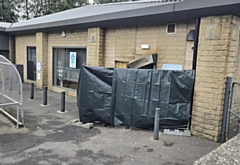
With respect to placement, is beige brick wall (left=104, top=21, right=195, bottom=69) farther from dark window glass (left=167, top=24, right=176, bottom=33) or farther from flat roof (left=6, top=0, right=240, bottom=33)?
flat roof (left=6, top=0, right=240, bottom=33)

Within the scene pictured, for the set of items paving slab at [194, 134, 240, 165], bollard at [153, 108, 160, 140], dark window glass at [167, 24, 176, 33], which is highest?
dark window glass at [167, 24, 176, 33]

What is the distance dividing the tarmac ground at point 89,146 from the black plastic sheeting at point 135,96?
1.21 feet

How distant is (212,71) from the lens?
5156 millimetres

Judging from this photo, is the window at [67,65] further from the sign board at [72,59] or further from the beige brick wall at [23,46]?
the beige brick wall at [23,46]

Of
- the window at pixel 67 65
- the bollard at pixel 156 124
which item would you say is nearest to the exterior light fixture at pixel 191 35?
A: the bollard at pixel 156 124

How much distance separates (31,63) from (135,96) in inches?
374

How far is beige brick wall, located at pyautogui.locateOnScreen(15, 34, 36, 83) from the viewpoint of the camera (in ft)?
42.1

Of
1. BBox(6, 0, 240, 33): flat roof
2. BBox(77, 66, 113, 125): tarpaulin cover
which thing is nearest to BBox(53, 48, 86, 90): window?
BBox(6, 0, 240, 33): flat roof

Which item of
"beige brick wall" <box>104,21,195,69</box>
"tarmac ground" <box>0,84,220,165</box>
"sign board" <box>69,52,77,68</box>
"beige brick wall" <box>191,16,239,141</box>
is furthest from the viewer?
"sign board" <box>69,52,77,68</box>

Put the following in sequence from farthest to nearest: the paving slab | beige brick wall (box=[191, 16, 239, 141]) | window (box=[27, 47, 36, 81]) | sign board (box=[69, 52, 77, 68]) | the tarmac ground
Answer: window (box=[27, 47, 36, 81]), sign board (box=[69, 52, 77, 68]), beige brick wall (box=[191, 16, 239, 141]), the tarmac ground, the paving slab

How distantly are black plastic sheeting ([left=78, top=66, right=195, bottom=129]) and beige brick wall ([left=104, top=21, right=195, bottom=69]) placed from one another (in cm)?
123

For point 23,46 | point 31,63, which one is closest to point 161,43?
point 31,63

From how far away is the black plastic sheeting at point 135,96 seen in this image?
5.52 metres

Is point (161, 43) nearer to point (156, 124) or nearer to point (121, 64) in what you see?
point (121, 64)
